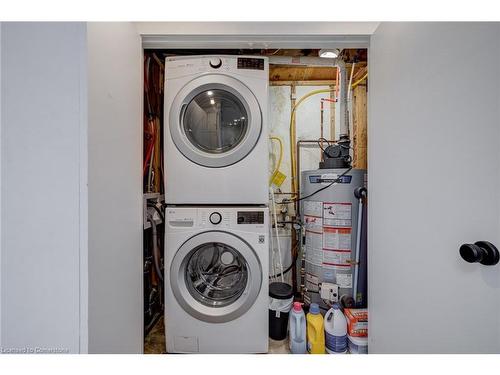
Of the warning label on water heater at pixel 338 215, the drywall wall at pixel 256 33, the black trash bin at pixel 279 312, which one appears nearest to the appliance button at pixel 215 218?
the black trash bin at pixel 279 312

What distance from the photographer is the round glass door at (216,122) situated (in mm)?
1312

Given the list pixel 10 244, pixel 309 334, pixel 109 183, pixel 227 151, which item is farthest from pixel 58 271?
pixel 309 334

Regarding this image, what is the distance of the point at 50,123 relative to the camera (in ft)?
1.97

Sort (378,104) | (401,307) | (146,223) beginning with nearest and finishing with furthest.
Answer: (401,307) → (378,104) → (146,223)

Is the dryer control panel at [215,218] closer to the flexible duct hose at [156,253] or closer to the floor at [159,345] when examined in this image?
the flexible duct hose at [156,253]

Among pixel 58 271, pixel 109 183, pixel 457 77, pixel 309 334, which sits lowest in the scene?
pixel 309 334

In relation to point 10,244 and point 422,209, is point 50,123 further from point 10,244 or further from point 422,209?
point 422,209

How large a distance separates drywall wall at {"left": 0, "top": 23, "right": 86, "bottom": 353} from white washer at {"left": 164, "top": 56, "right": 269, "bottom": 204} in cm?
65

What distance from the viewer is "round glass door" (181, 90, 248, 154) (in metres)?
1.31

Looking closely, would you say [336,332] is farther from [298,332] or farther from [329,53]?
[329,53]

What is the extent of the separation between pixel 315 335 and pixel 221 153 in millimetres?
1241

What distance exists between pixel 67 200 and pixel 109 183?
17cm

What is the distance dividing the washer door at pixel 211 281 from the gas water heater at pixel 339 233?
47 cm

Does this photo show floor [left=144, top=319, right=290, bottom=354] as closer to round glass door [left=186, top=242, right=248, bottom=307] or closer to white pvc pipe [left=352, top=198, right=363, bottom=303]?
round glass door [left=186, top=242, right=248, bottom=307]
